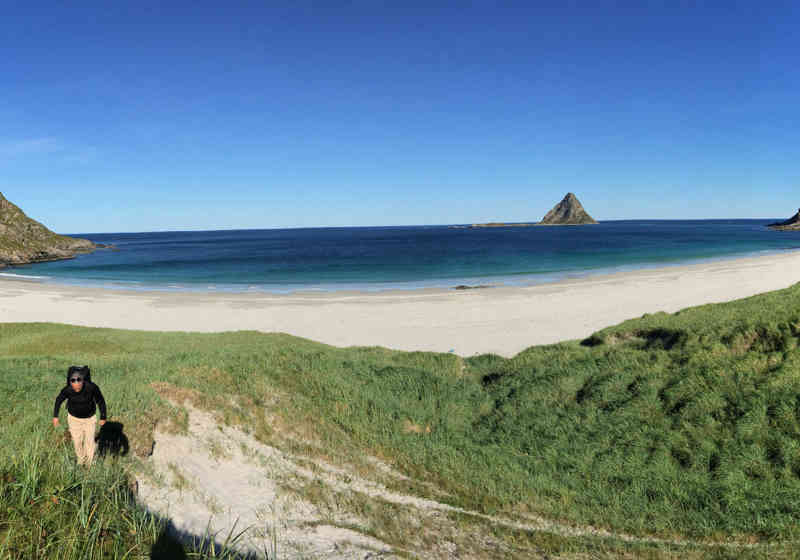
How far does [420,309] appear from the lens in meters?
36.6

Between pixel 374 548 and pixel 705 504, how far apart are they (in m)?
6.20

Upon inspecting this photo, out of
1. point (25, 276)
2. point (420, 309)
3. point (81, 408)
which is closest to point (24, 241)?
point (25, 276)

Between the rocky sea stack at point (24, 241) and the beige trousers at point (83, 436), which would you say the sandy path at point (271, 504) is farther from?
the rocky sea stack at point (24, 241)

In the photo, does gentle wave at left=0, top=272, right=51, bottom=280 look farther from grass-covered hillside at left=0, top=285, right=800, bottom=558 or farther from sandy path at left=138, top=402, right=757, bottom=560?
sandy path at left=138, top=402, right=757, bottom=560

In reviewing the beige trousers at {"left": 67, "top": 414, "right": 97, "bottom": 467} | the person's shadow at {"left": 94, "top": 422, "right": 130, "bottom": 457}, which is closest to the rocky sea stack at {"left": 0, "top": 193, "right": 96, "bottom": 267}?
the person's shadow at {"left": 94, "top": 422, "right": 130, "bottom": 457}

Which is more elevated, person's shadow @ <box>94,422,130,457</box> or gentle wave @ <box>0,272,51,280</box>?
gentle wave @ <box>0,272,51,280</box>

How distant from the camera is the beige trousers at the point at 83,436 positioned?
7.34 meters

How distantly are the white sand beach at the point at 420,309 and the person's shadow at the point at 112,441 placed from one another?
1687 cm

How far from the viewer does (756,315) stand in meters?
12.9

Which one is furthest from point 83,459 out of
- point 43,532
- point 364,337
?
point 364,337

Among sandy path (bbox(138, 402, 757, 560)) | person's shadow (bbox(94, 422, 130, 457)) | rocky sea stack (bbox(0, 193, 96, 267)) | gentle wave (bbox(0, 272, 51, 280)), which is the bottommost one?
sandy path (bbox(138, 402, 757, 560))

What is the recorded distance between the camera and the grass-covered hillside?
6.35 metres

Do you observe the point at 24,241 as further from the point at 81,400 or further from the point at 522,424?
the point at 522,424

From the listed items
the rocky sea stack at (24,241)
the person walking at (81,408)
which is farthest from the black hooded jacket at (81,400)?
the rocky sea stack at (24,241)
